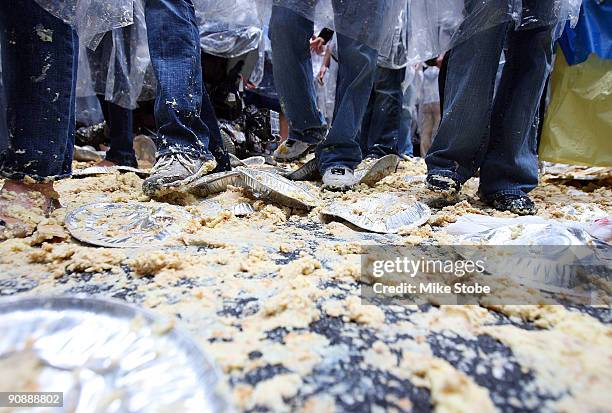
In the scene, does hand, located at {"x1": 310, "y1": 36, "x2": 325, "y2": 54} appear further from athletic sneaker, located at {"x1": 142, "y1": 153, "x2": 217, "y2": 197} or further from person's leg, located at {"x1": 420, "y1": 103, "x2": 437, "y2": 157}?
person's leg, located at {"x1": 420, "y1": 103, "x2": 437, "y2": 157}

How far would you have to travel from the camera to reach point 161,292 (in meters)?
0.58

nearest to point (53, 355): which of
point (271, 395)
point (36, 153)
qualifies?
point (271, 395)

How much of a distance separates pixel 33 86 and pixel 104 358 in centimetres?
86

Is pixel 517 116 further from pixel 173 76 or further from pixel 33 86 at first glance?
pixel 33 86

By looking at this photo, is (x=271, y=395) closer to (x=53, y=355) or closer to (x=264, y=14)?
(x=53, y=355)

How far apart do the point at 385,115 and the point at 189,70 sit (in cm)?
172

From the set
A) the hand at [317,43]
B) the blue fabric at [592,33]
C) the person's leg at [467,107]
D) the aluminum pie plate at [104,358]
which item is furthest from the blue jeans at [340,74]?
the aluminum pie plate at [104,358]

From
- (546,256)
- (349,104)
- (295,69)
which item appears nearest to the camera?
(546,256)

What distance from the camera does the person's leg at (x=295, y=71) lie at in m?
1.69

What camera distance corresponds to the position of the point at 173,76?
1233mm

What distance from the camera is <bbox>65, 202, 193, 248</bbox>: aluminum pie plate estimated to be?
821 mm

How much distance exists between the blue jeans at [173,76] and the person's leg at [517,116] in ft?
3.61

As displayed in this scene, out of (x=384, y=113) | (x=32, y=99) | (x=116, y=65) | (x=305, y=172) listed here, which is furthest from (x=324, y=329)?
(x=384, y=113)

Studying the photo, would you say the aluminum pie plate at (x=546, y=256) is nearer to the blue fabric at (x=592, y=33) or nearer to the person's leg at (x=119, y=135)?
the blue fabric at (x=592, y=33)
